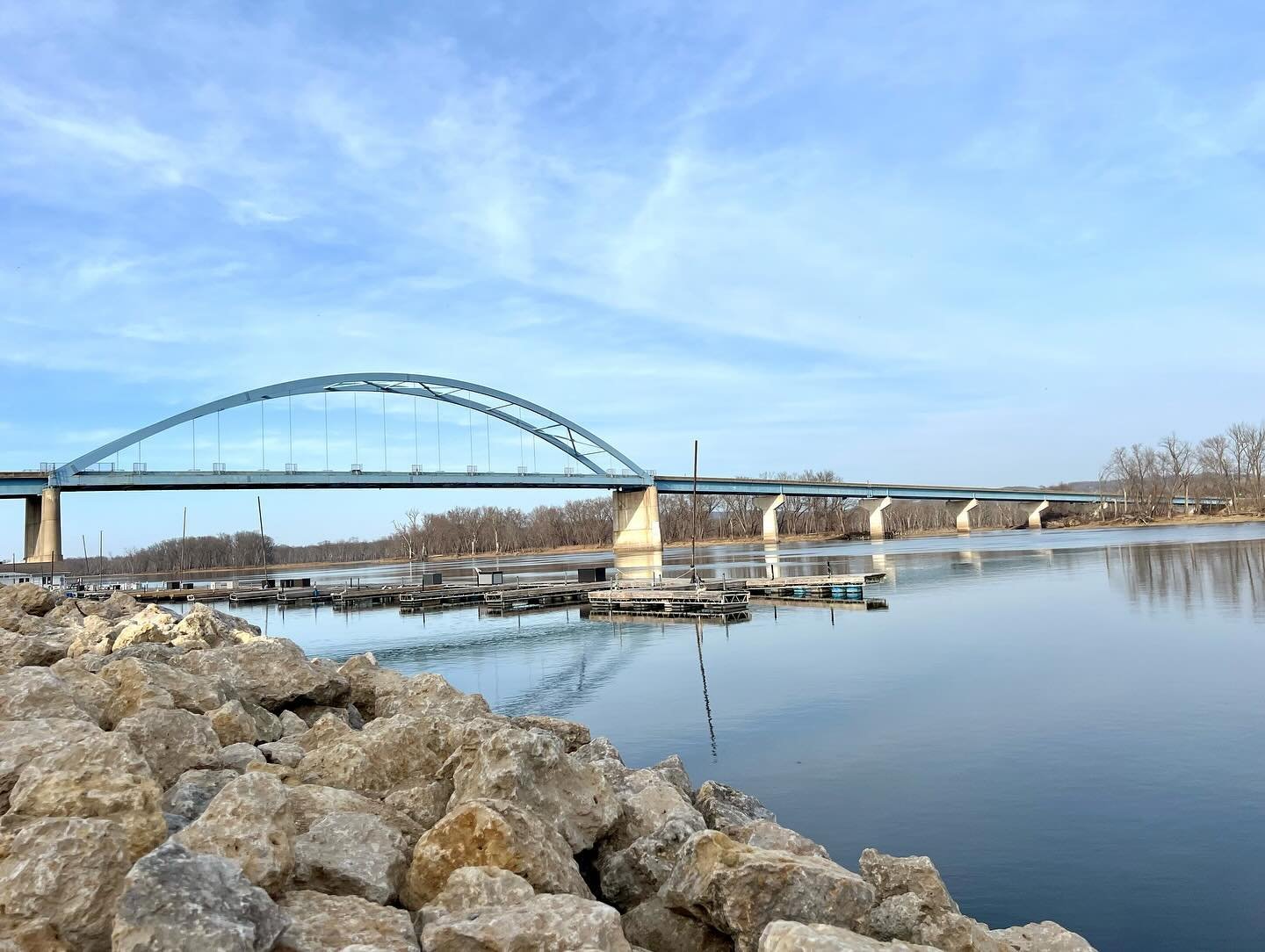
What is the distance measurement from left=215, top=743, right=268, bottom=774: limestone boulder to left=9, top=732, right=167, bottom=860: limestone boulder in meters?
1.63

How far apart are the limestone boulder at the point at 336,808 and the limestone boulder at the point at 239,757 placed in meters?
0.97

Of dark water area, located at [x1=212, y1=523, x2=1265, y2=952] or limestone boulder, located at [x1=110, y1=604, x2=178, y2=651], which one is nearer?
dark water area, located at [x1=212, y1=523, x2=1265, y2=952]

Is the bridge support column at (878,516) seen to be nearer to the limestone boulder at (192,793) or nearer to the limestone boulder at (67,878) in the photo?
the limestone boulder at (192,793)

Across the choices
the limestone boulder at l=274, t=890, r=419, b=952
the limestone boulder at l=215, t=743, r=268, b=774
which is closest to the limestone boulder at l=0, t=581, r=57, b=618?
the limestone boulder at l=215, t=743, r=268, b=774

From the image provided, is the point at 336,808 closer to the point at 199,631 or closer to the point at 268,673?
the point at 268,673

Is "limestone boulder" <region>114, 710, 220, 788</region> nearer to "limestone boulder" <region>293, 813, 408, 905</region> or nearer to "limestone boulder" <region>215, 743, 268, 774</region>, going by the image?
"limestone boulder" <region>215, 743, 268, 774</region>

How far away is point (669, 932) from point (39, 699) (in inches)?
182

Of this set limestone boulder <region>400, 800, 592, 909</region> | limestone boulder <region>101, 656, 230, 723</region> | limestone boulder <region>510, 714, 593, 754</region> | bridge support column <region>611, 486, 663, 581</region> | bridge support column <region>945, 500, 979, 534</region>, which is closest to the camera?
limestone boulder <region>400, 800, 592, 909</region>

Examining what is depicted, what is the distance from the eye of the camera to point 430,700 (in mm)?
8297

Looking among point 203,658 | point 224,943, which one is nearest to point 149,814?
point 224,943

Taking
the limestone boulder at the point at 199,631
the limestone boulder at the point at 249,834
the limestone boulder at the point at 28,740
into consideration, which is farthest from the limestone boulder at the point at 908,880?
the limestone boulder at the point at 199,631

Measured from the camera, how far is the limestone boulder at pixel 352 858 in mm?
4129

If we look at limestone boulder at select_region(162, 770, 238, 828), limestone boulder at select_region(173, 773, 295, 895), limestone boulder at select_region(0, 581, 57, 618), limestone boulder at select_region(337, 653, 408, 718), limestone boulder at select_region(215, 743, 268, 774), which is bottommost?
limestone boulder at select_region(337, 653, 408, 718)

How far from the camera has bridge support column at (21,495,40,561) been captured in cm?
6041
